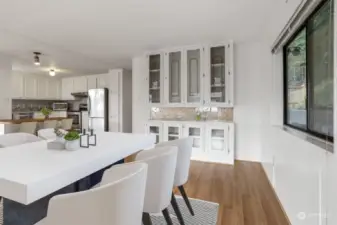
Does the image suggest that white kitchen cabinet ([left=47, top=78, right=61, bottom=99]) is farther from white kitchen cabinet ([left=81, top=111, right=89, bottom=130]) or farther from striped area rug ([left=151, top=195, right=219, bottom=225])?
striped area rug ([left=151, top=195, right=219, bottom=225])

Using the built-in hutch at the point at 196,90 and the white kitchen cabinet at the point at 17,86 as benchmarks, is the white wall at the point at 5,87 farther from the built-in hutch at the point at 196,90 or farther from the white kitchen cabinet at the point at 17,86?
the built-in hutch at the point at 196,90

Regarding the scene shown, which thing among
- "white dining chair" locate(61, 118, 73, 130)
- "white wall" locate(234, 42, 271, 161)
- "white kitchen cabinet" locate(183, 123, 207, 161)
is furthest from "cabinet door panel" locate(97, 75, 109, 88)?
"white wall" locate(234, 42, 271, 161)

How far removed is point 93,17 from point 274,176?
10.5 ft

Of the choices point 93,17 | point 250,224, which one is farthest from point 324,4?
point 93,17

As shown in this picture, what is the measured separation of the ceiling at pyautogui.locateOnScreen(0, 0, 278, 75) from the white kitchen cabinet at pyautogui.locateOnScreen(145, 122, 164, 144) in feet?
5.23

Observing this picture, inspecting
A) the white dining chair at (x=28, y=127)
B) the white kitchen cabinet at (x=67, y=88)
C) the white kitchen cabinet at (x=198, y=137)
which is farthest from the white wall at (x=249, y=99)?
the white kitchen cabinet at (x=67, y=88)

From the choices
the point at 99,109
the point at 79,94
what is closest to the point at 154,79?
the point at 99,109

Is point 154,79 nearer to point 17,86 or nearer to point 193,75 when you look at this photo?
point 193,75

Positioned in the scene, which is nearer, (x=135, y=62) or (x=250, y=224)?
(x=250, y=224)

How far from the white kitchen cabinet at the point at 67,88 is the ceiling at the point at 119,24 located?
117 inches

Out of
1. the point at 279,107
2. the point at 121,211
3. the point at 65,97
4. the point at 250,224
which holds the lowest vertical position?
the point at 250,224

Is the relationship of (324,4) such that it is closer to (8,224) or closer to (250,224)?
(250,224)

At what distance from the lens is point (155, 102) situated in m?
4.53

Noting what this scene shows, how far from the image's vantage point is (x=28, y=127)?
433 cm
